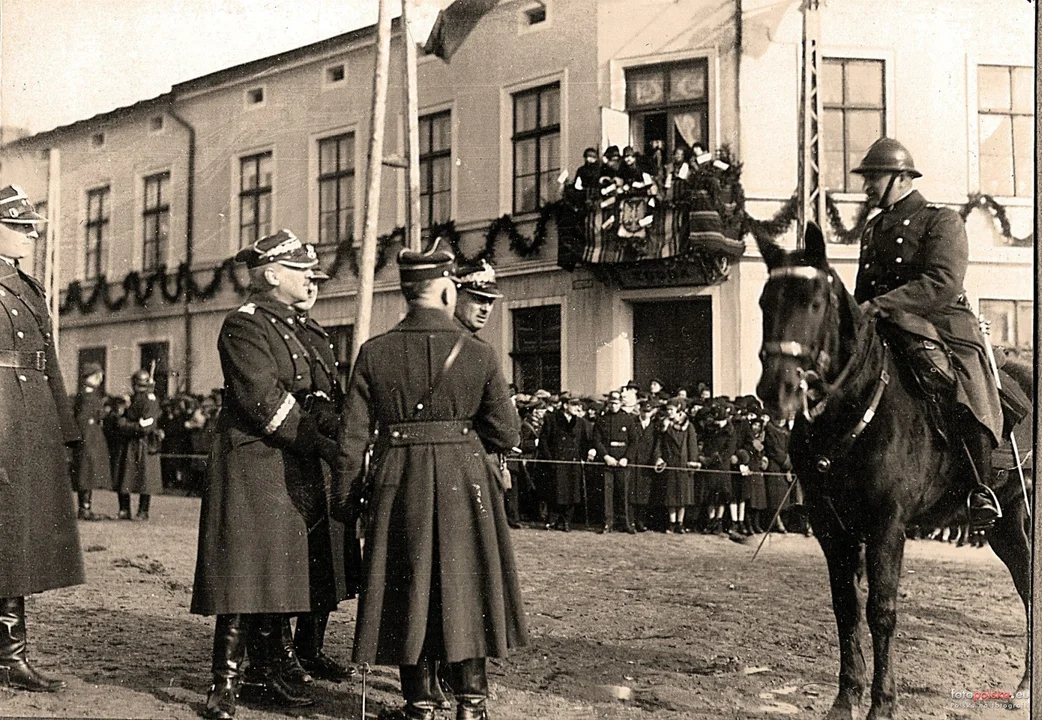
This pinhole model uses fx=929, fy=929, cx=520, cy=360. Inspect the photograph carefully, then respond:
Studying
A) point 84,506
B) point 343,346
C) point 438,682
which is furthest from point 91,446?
point 438,682

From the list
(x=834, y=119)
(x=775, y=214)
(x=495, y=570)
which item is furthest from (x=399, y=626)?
(x=834, y=119)

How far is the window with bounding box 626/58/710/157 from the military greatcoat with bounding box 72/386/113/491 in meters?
3.43

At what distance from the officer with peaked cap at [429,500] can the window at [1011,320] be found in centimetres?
256

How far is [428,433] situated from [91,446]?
283 cm

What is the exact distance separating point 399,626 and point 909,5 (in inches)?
150

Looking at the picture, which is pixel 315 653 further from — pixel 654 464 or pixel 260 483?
pixel 654 464

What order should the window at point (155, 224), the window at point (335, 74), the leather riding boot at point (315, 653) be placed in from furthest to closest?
the window at point (155, 224)
the window at point (335, 74)
the leather riding boot at point (315, 653)

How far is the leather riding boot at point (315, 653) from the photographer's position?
→ 167 inches

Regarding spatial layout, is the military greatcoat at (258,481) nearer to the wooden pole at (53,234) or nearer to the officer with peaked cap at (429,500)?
the officer with peaked cap at (429,500)

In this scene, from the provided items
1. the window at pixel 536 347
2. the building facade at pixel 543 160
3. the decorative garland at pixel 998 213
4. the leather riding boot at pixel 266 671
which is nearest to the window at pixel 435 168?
the building facade at pixel 543 160

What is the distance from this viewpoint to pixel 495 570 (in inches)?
136

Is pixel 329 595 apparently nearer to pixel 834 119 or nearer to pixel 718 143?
pixel 718 143

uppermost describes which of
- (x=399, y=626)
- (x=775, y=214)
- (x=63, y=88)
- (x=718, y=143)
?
(x=63, y=88)

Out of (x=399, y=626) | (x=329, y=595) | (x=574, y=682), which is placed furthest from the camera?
(x=574, y=682)
